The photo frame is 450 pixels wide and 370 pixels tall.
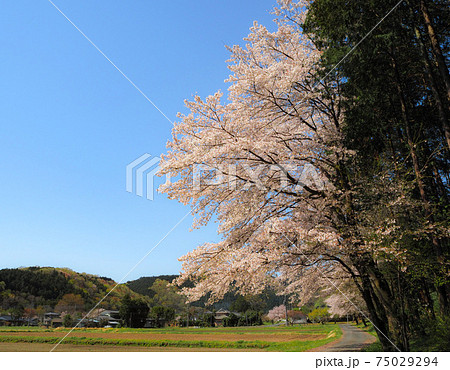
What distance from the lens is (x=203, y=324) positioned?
7331cm

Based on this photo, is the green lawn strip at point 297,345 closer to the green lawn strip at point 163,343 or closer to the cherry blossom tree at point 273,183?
the green lawn strip at point 163,343

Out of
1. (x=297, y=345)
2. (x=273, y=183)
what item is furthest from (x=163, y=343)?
(x=273, y=183)

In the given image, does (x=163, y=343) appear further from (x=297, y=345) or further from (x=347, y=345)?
(x=347, y=345)

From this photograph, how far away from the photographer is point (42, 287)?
6625 centimetres

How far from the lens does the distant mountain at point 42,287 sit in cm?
6475

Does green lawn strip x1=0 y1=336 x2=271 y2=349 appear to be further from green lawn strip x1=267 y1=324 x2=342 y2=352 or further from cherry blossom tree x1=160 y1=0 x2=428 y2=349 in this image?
cherry blossom tree x1=160 y1=0 x2=428 y2=349

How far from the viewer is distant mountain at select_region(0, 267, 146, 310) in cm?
6475

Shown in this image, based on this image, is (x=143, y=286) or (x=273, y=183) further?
(x=143, y=286)

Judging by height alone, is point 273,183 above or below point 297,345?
above

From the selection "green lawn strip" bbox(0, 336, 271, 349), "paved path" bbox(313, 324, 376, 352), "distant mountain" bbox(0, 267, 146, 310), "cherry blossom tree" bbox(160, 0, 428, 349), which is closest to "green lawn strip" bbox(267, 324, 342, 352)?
"paved path" bbox(313, 324, 376, 352)

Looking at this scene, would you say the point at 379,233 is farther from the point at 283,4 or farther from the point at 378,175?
the point at 283,4

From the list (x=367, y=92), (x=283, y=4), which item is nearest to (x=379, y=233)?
(x=367, y=92)

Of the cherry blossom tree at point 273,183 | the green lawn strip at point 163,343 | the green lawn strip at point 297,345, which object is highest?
the cherry blossom tree at point 273,183

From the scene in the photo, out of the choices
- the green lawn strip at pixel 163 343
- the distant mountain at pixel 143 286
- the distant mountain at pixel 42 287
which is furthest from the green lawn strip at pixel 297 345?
the distant mountain at pixel 143 286
